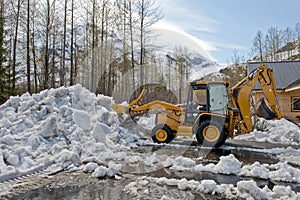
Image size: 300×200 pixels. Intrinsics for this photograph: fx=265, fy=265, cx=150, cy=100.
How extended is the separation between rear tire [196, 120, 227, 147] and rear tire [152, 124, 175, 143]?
3.60ft

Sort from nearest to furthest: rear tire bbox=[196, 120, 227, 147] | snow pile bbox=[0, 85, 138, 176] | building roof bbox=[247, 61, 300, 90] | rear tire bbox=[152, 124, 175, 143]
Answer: snow pile bbox=[0, 85, 138, 176], rear tire bbox=[196, 120, 227, 147], rear tire bbox=[152, 124, 175, 143], building roof bbox=[247, 61, 300, 90]

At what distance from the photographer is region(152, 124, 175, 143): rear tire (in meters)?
9.34

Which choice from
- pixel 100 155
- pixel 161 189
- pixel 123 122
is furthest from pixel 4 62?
pixel 161 189

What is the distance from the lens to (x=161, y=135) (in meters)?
9.41

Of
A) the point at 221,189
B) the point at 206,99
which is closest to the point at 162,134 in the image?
the point at 206,99

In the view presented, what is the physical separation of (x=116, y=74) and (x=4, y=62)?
1069 cm

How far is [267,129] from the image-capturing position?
39.3 ft

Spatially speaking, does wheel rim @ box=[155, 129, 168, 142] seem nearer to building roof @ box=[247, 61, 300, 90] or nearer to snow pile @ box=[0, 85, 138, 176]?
snow pile @ box=[0, 85, 138, 176]

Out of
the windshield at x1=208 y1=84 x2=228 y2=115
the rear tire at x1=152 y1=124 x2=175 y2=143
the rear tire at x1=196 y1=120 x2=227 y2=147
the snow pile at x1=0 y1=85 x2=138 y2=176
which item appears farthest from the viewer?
the rear tire at x1=152 y1=124 x2=175 y2=143

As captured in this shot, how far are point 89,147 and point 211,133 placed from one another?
153 inches

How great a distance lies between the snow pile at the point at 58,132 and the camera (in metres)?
6.03

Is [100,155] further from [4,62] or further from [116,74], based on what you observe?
[116,74]

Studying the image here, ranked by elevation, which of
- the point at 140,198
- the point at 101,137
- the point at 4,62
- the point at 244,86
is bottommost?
the point at 140,198

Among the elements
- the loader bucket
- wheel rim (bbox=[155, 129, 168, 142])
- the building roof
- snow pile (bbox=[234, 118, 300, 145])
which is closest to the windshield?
the loader bucket
